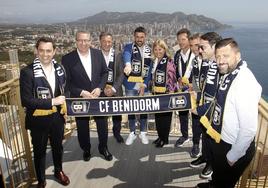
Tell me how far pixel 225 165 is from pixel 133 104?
1698 mm

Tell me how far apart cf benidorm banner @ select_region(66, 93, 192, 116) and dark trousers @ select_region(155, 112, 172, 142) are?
65 centimetres

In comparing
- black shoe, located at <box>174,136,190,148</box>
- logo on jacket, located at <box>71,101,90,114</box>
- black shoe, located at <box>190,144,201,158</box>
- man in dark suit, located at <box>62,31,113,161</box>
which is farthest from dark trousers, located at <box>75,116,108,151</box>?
black shoe, located at <box>190,144,201,158</box>

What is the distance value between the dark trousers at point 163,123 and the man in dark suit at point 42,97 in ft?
5.67

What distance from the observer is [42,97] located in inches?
132

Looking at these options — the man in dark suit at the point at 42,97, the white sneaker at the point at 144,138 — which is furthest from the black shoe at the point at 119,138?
the man in dark suit at the point at 42,97

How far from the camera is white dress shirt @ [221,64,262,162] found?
2.27 m

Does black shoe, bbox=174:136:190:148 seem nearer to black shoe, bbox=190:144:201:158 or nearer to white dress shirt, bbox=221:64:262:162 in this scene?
black shoe, bbox=190:144:201:158

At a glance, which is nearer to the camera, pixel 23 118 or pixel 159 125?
pixel 23 118

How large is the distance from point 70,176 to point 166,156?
5.01 ft

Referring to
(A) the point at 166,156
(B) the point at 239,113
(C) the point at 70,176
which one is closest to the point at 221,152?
(B) the point at 239,113

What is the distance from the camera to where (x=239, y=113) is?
2.30m

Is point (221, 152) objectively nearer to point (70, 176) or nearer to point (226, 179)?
point (226, 179)

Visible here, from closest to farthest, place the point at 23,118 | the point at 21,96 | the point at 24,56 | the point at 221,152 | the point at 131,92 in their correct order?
the point at 221,152
the point at 21,96
the point at 23,118
the point at 131,92
the point at 24,56

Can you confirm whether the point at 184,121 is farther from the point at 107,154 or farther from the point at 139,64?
the point at 107,154
